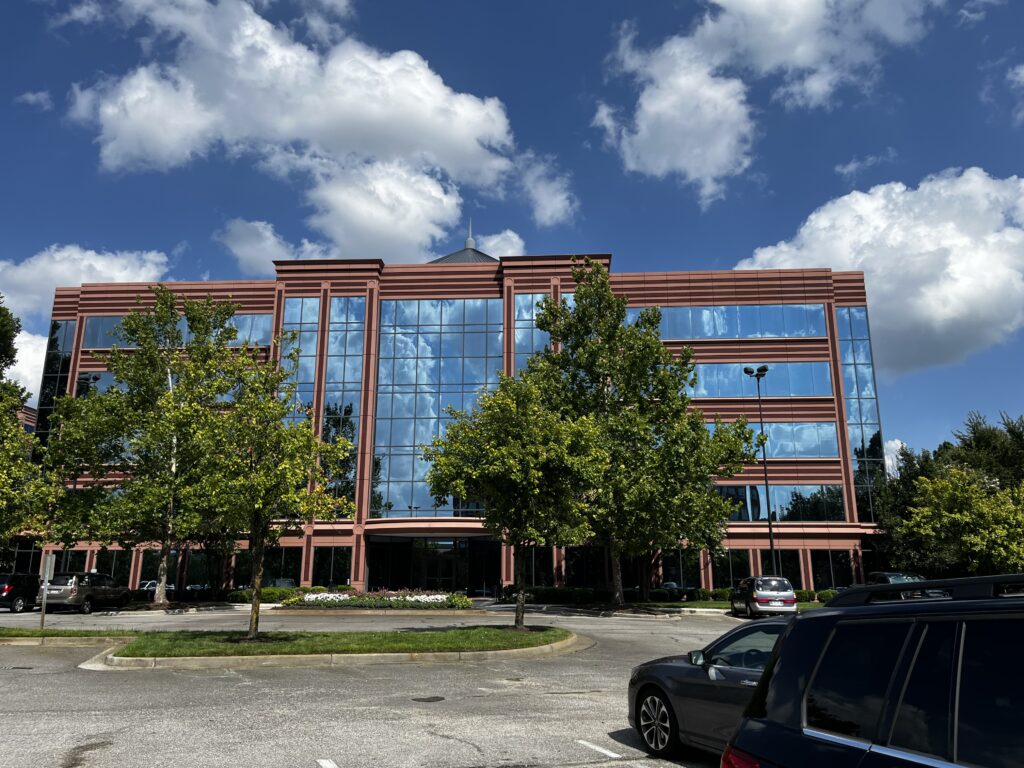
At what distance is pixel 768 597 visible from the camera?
27578mm

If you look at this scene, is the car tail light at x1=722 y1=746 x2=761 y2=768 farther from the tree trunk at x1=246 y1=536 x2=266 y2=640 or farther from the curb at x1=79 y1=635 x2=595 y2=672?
the tree trunk at x1=246 y1=536 x2=266 y2=640

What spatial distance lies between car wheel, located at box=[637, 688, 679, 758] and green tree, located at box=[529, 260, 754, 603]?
20.2 m

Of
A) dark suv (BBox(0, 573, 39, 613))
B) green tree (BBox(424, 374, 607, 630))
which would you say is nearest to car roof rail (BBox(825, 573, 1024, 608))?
green tree (BBox(424, 374, 607, 630))

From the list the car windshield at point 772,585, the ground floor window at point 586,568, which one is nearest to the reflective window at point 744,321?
the ground floor window at point 586,568

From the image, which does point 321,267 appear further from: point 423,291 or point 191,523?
point 191,523

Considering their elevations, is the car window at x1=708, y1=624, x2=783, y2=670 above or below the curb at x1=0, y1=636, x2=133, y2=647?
above

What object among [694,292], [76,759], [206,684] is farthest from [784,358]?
[76,759]

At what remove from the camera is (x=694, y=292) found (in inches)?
1807

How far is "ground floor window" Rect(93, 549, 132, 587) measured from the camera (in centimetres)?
4312

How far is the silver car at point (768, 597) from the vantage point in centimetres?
2739

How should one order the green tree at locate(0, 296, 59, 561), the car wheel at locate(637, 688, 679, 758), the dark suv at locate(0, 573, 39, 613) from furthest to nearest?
the dark suv at locate(0, 573, 39, 613) → the green tree at locate(0, 296, 59, 561) → the car wheel at locate(637, 688, 679, 758)

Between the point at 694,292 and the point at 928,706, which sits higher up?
the point at 694,292

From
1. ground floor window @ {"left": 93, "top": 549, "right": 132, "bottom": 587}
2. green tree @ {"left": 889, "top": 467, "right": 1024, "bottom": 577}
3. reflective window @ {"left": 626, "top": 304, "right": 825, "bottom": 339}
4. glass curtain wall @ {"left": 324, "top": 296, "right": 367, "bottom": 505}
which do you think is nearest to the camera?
green tree @ {"left": 889, "top": 467, "right": 1024, "bottom": 577}

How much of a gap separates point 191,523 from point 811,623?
26851mm
